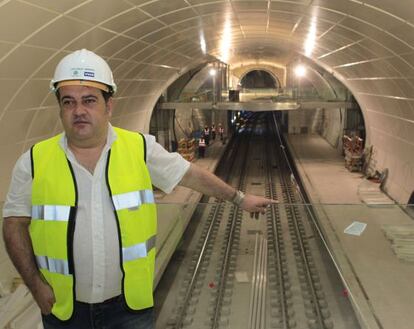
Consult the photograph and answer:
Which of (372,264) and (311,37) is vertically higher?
(311,37)

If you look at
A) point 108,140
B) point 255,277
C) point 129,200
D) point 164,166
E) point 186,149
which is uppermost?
point 108,140

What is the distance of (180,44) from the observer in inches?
476

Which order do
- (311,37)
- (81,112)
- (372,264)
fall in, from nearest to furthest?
(81,112) < (372,264) < (311,37)

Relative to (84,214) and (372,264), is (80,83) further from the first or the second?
(372,264)

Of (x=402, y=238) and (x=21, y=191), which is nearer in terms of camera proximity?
(x=21, y=191)

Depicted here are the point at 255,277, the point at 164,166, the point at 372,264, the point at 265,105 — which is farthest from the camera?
the point at 265,105

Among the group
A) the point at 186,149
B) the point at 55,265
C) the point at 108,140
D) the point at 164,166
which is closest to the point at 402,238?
the point at 164,166

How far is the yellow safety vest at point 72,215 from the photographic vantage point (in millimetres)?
2209

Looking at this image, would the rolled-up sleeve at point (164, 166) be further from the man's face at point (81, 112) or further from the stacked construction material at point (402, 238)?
the stacked construction material at point (402, 238)

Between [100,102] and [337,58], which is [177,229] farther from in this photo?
[337,58]

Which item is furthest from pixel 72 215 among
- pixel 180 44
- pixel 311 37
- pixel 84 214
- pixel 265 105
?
pixel 265 105

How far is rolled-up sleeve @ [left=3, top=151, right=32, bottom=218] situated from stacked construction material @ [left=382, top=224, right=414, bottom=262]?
5.75m

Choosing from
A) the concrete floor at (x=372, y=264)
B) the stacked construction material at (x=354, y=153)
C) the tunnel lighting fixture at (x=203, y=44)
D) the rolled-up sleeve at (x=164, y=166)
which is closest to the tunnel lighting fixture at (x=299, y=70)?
the stacked construction material at (x=354, y=153)

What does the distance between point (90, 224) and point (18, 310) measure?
268cm
